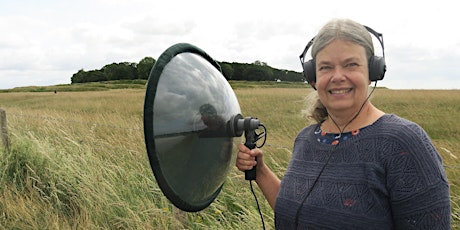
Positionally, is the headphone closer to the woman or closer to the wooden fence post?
the woman

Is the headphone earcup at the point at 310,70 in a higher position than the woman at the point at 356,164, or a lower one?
higher

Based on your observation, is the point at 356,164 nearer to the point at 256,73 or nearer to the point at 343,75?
the point at 343,75

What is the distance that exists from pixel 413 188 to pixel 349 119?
342mm

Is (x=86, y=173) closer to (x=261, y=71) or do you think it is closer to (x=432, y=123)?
(x=432, y=123)

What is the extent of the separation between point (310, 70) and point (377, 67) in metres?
0.25

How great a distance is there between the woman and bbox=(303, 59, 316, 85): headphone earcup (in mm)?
14

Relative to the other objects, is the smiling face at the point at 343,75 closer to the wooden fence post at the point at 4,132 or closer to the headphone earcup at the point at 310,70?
the headphone earcup at the point at 310,70

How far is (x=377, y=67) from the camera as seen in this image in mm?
1487

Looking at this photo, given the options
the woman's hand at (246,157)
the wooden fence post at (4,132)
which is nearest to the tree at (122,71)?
the wooden fence post at (4,132)

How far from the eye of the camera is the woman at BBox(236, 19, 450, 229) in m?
1.32

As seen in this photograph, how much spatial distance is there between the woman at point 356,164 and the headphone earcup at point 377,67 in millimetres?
19

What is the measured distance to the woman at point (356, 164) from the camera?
4.33 ft

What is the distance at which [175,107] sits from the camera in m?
1.26

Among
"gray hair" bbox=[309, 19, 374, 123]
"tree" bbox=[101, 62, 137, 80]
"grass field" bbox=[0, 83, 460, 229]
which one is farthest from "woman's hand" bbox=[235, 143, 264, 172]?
"tree" bbox=[101, 62, 137, 80]
